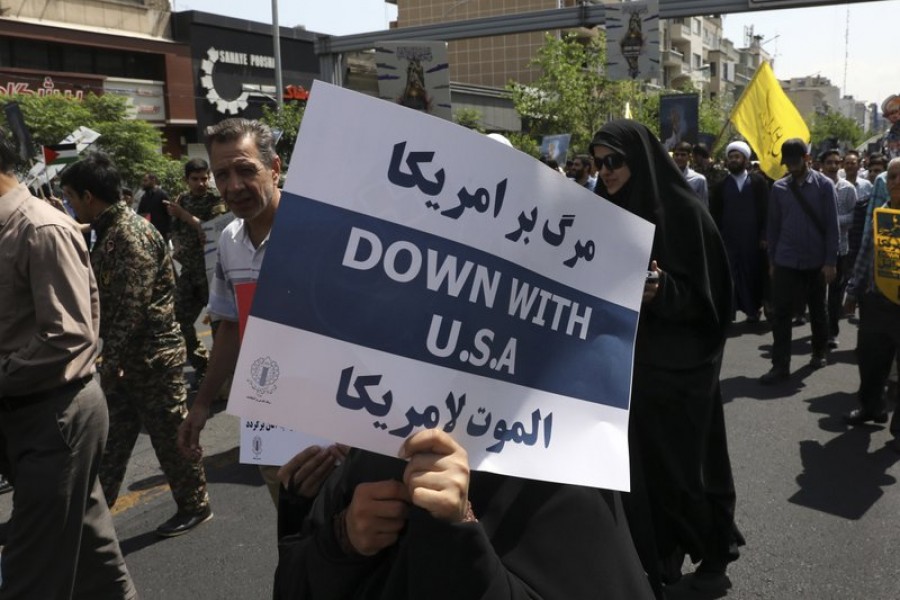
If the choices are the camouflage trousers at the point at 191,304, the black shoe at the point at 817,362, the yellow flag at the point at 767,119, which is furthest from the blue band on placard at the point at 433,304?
the yellow flag at the point at 767,119

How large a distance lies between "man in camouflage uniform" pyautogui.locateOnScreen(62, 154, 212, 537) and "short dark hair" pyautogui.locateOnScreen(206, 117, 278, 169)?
4.06ft

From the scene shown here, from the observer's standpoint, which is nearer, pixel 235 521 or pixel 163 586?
pixel 163 586

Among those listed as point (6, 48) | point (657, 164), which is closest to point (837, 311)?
point (657, 164)

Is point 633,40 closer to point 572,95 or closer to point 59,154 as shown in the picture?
point 59,154

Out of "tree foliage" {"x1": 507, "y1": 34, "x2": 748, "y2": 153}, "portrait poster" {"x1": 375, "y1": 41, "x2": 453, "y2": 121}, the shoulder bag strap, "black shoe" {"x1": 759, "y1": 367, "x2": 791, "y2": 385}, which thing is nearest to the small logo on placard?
"portrait poster" {"x1": 375, "y1": 41, "x2": 453, "y2": 121}

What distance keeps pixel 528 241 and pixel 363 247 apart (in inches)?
11.3

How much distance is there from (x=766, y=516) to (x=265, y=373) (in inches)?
145

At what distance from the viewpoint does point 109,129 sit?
24562 mm

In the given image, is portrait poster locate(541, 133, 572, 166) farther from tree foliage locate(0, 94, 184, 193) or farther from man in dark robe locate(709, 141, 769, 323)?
tree foliage locate(0, 94, 184, 193)

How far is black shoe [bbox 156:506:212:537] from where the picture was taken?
13.3ft

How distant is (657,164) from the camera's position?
2898 mm

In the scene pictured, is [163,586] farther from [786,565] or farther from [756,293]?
[756,293]

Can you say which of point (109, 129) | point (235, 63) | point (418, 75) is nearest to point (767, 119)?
point (418, 75)

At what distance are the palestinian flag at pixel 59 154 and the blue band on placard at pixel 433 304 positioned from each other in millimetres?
7570
